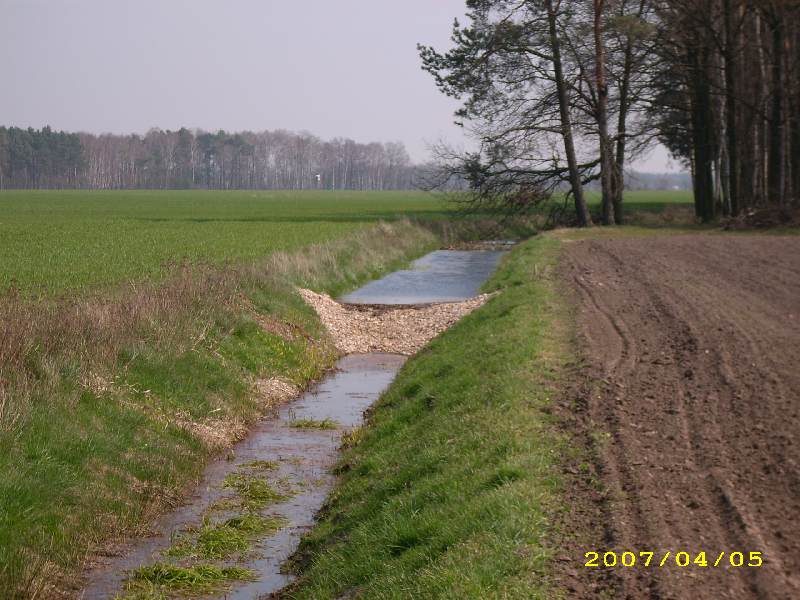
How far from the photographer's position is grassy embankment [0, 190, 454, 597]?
29.9 feet

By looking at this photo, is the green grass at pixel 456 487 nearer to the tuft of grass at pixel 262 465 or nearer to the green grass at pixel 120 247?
the tuft of grass at pixel 262 465

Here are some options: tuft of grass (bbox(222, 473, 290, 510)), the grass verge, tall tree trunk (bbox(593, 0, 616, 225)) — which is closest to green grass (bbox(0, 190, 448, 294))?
the grass verge

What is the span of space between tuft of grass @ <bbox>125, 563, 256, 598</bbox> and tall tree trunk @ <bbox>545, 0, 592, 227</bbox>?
3521cm

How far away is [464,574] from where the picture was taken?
247 inches

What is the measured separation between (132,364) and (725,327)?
329 inches

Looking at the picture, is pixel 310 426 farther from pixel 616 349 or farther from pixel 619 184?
pixel 619 184

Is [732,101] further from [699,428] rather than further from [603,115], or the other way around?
[699,428]

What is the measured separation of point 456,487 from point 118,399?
5574mm

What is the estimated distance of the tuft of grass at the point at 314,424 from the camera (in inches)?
580

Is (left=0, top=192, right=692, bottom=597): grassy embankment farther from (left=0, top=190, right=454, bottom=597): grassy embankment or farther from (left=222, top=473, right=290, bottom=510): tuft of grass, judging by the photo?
(left=222, top=473, right=290, bottom=510): tuft of grass

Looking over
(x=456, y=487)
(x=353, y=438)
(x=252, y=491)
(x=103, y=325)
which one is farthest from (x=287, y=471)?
(x=456, y=487)

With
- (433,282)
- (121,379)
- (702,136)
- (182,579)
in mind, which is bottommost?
(182,579)

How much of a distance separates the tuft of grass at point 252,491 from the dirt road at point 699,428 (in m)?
3.76

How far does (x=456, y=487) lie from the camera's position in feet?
27.4
